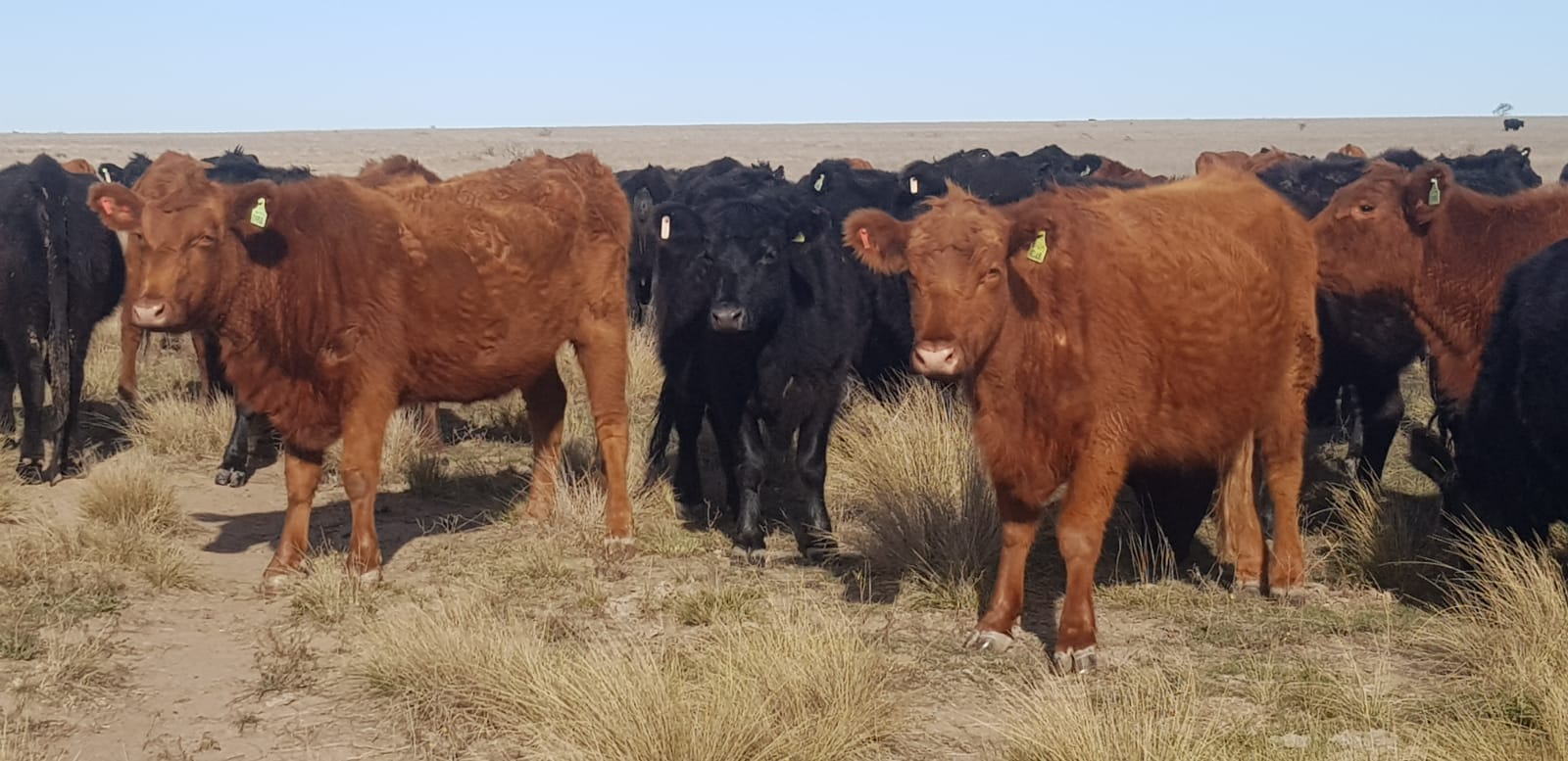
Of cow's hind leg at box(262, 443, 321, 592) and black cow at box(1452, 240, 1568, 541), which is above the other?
black cow at box(1452, 240, 1568, 541)

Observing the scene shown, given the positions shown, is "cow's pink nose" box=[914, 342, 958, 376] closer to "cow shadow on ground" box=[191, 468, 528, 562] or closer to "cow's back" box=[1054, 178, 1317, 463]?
"cow's back" box=[1054, 178, 1317, 463]

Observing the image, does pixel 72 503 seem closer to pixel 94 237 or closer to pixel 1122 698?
pixel 94 237

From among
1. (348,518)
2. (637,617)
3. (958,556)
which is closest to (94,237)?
(348,518)

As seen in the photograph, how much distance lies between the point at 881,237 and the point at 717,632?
1619mm

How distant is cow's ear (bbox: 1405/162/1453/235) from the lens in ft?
24.6

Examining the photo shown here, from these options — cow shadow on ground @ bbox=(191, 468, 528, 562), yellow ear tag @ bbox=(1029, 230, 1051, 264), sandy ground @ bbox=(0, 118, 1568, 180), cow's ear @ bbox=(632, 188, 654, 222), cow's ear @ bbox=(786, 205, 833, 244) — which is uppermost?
yellow ear tag @ bbox=(1029, 230, 1051, 264)

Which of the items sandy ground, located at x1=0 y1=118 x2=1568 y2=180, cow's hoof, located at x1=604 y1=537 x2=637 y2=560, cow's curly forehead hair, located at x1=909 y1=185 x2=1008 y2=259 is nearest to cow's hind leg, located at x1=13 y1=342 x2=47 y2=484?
cow's hoof, located at x1=604 y1=537 x2=637 y2=560

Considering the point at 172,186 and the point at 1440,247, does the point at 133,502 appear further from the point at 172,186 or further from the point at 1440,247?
the point at 1440,247

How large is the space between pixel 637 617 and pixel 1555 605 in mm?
3432

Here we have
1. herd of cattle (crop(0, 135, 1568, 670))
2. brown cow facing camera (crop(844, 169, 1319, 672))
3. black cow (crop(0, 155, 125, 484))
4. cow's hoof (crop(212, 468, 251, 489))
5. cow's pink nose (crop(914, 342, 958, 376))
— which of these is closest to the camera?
cow's pink nose (crop(914, 342, 958, 376))

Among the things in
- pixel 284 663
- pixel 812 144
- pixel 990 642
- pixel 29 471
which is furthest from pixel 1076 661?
pixel 812 144

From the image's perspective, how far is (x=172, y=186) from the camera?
646cm

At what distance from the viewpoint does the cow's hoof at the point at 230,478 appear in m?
8.88

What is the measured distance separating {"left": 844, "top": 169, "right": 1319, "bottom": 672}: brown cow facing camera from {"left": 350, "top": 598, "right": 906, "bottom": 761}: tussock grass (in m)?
0.87
